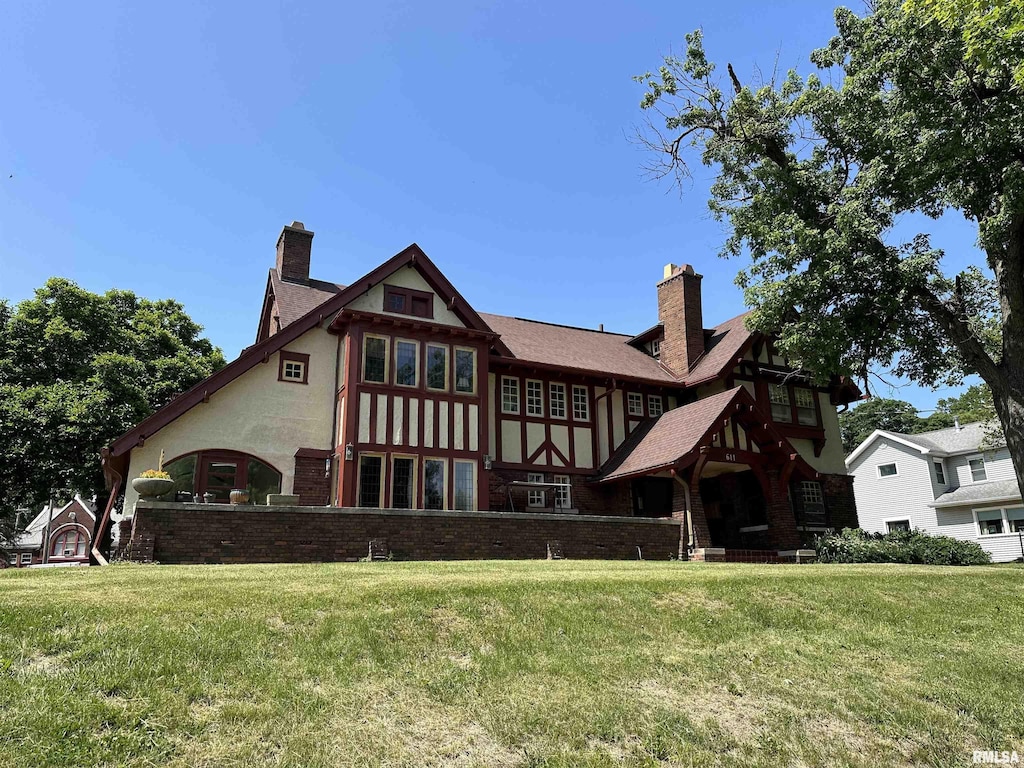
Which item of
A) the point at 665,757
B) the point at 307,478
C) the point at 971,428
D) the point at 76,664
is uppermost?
the point at 971,428

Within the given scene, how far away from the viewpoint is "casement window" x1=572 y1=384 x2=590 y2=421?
78.4 ft

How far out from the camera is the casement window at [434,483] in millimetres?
20016

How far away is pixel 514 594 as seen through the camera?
9359 millimetres

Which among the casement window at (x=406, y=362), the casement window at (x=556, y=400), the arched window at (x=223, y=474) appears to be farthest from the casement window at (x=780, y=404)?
the arched window at (x=223, y=474)

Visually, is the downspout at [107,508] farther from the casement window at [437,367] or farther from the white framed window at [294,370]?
the casement window at [437,367]

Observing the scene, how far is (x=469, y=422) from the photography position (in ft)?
68.7

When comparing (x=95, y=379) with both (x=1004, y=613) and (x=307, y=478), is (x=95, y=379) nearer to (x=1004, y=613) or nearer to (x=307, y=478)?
(x=307, y=478)

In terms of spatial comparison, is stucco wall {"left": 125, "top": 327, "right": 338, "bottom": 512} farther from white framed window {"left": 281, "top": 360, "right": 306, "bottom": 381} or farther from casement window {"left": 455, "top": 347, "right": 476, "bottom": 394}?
casement window {"left": 455, "top": 347, "right": 476, "bottom": 394}

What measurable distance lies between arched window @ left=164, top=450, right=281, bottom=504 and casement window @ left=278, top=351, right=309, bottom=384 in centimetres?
241

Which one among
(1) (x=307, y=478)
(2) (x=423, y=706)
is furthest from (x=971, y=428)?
(2) (x=423, y=706)

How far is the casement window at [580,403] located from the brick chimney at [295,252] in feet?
31.5

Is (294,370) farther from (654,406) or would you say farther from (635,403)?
(654,406)

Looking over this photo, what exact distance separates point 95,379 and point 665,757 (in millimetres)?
24525

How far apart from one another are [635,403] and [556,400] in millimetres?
3136
